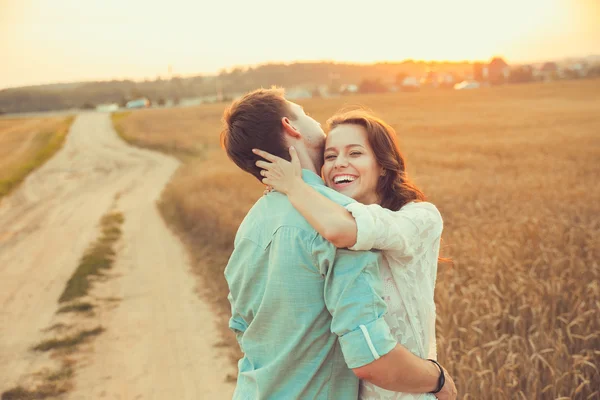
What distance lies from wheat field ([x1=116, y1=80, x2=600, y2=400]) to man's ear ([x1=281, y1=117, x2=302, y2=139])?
2.41 ft

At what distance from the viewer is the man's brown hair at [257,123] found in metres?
1.83

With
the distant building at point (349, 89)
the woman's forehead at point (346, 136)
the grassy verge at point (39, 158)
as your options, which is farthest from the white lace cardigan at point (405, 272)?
the distant building at point (349, 89)

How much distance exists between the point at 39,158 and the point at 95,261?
18.3 meters

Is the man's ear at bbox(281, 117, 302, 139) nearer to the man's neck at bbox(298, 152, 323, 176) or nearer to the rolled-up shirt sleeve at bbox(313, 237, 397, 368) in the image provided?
the man's neck at bbox(298, 152, 323, 176)

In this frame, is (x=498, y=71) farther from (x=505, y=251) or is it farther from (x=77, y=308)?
(x=77, y=308)

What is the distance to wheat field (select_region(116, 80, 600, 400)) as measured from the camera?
389 cm

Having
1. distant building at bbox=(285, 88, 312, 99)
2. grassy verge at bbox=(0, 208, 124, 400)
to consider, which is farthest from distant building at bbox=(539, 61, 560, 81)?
grassy verge at bbox=(0, 208, 124, 400)

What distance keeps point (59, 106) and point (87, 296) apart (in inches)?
1763

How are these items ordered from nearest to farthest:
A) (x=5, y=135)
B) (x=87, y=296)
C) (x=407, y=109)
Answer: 1. (x=87, y=296)
2. (x=5, y=135)
3. (x=407, y=109)

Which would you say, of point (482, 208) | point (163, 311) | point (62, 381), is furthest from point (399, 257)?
point (482, 208)

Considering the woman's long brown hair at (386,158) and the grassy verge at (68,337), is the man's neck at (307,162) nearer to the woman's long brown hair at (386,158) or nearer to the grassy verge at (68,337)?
the woman's long brown hair at (386,158)

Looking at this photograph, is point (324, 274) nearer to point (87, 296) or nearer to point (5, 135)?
point (87, 296)

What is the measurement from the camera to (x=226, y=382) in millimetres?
5070

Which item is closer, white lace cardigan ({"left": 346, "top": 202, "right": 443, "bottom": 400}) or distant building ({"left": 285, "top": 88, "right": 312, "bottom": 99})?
white lace cardigan ({"left": 346, "top": 202, "right": 443, "bottom": 400})
